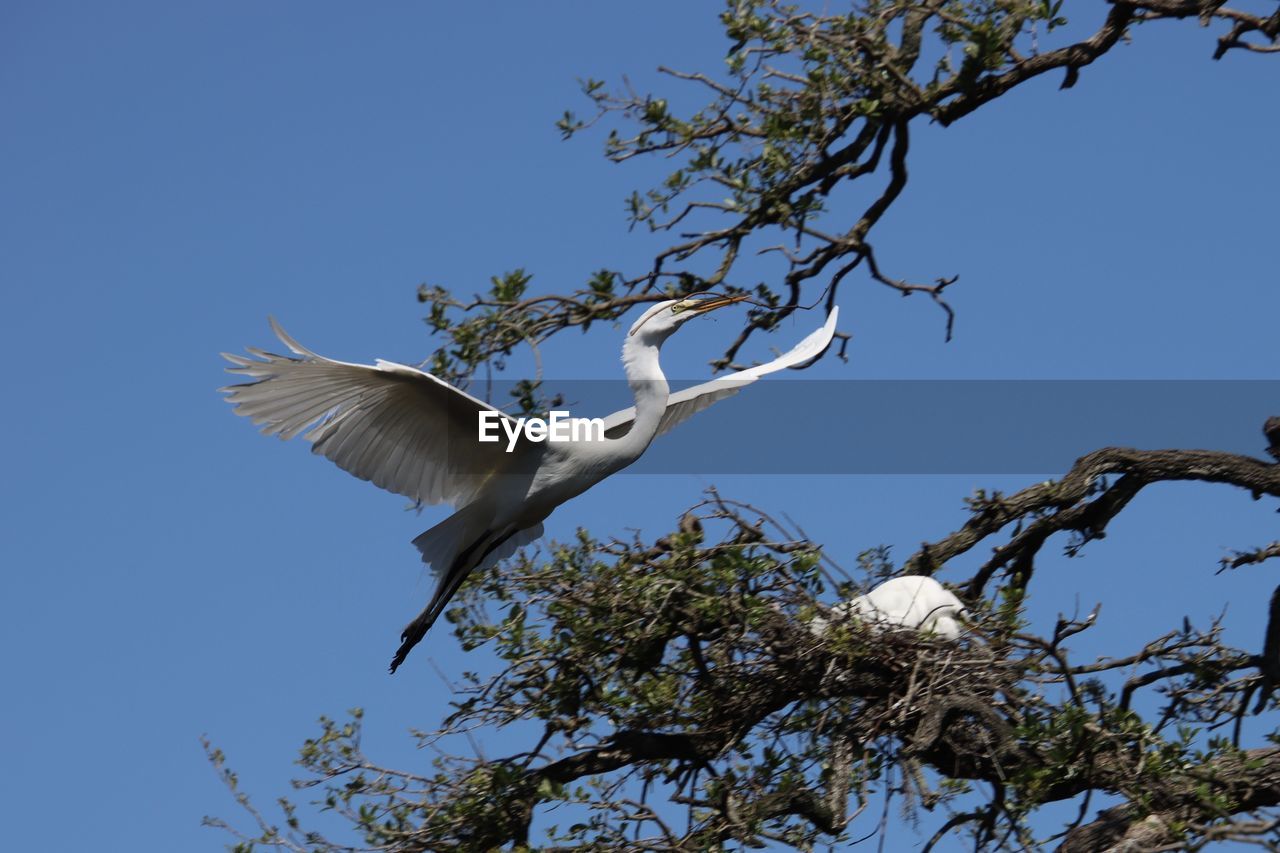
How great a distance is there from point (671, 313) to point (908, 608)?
162 cm

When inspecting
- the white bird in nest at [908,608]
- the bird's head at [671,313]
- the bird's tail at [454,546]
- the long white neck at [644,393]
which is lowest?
the white bird in nest at [908,608]

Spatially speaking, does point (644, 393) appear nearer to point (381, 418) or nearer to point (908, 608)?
point (381, 418)

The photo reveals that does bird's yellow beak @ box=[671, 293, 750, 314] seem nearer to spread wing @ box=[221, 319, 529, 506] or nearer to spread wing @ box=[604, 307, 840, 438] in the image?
spread wing @ box=[604, 307, 840, 438]

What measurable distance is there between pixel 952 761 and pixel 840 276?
93.6 inches

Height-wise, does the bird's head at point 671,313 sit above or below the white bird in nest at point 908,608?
above

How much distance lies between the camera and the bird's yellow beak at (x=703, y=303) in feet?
21.7

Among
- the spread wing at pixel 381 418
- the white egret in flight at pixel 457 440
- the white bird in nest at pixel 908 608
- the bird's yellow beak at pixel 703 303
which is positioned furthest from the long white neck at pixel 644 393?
the white bird in nest at pixel 908 608

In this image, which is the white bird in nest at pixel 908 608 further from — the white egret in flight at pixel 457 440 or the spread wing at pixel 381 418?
the spread wing at pixel 381 418

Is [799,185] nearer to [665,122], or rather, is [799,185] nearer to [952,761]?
[665,122]

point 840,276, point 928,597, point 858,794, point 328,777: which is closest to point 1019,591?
point 928,597

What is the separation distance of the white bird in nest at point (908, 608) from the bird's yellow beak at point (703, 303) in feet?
4.37

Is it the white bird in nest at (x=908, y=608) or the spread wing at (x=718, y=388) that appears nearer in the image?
the white bird in nest at (x=908, y=608)

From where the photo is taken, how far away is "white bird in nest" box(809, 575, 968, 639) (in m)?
5.32

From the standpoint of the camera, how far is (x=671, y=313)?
6621mm
